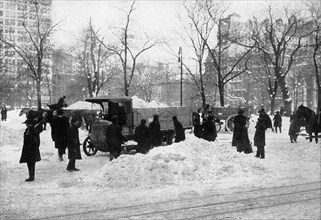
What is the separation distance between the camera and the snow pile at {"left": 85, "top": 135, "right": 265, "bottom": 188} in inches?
371

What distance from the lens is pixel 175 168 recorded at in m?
9.86

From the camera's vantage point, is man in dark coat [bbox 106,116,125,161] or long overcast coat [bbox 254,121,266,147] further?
long overcast coat [bbox 254,121,266,147]

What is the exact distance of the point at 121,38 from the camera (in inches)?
1478

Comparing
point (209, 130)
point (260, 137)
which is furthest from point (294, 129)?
point (209, 130)

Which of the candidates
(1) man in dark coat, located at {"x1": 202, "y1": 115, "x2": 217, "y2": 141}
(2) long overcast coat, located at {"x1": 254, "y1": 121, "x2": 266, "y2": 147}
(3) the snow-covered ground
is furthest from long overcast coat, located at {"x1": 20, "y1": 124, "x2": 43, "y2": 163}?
(2) long overcast coat, located at {"x1": 254, "y1": 121, "x2": 266, "y2": 147}

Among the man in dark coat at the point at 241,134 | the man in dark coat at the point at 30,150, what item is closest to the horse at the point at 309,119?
the man in dark coat at the point at 241,134

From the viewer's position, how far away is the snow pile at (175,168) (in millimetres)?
9414

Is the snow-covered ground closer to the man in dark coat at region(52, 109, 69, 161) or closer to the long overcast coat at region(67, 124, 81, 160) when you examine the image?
the long overcast coat at region(67, 124, 81, 160)

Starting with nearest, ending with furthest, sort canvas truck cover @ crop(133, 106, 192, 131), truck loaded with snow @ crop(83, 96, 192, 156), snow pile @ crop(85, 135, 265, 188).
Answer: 1. snow pile @ crop(85, 135, 265, 188)
2. truck loaded with snow @ crop(83, 96, 192, 156)
3. canvas truck cover @ crop(133, 106, 192, 131)

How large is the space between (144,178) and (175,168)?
892 mm

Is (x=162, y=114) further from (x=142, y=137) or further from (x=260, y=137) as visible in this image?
(x=260, y=137)

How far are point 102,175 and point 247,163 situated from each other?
4.11 metres

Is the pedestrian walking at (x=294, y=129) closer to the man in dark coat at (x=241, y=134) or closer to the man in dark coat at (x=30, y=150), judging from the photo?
the man in dark coat at (x=241, y=134)

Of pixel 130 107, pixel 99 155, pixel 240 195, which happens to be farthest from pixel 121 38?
pixel 240 195
